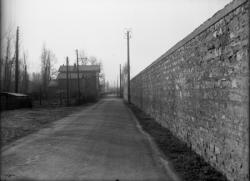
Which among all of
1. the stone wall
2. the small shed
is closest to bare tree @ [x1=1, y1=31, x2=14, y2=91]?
the small shed

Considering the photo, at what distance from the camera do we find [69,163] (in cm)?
648

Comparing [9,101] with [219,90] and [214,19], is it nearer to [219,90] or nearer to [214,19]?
[214,19]

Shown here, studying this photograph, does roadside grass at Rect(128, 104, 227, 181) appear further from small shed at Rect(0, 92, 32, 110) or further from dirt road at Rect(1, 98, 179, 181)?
small shed at Rect(0, 92, 32, 110)

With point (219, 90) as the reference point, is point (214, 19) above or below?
above

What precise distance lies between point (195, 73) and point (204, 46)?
957 millimetres

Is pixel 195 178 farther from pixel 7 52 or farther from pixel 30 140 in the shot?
pixel 7 52

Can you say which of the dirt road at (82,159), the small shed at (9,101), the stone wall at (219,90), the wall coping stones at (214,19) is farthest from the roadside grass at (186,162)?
the small shed at (9,101)

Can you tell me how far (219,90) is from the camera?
5.63 meters

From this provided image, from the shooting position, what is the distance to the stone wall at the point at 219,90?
452cm

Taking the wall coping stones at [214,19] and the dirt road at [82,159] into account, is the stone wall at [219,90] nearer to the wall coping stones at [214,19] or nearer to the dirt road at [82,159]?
the wall coping stones at [214,19]

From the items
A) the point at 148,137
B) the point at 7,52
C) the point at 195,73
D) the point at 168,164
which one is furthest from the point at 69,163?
the point at 7,52

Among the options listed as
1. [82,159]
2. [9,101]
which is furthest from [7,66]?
[82,159]

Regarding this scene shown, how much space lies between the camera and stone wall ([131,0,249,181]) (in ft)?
14.8

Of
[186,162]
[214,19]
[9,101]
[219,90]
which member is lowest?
[186,162]
